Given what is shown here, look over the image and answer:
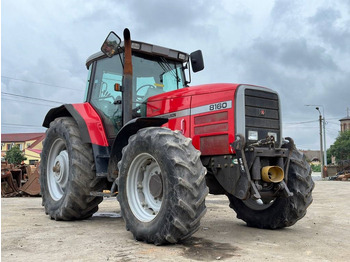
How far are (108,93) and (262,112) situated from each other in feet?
8.82

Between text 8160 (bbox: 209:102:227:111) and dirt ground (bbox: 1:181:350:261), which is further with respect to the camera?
text 8160 (bbox: 209:102:227:111)

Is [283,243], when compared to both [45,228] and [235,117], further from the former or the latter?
[45,228]

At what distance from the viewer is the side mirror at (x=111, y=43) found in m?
5.73

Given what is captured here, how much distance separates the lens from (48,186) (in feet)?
23.9

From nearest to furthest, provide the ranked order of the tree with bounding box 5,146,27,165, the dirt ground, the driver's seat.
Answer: the dirt ground
the driver's seat
the tree with bounding box 5,146,27,165

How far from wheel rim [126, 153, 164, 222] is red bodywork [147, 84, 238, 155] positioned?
30.8 inches

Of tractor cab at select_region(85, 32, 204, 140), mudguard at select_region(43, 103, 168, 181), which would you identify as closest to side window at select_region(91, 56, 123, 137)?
tractor cab at select_region(85, 32, 204, 140)

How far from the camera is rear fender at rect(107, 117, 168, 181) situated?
5449mm

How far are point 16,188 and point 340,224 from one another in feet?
33.0

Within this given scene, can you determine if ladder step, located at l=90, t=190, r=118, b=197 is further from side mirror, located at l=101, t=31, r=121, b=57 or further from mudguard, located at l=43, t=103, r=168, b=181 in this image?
side mirror, located at l=101, t=31, r=121, b=57

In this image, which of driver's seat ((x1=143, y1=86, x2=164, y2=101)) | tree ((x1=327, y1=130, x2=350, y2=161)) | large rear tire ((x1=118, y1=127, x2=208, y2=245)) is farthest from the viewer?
tree ((x1=327, y1=130, x2=350, y2=161))

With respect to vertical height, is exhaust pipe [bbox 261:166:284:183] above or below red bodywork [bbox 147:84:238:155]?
below

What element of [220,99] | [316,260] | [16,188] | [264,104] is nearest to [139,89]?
[220,99]

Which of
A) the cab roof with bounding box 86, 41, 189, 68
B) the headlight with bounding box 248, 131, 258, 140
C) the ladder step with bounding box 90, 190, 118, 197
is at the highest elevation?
the cab roof with bounding box 86, 41, 189, 68
